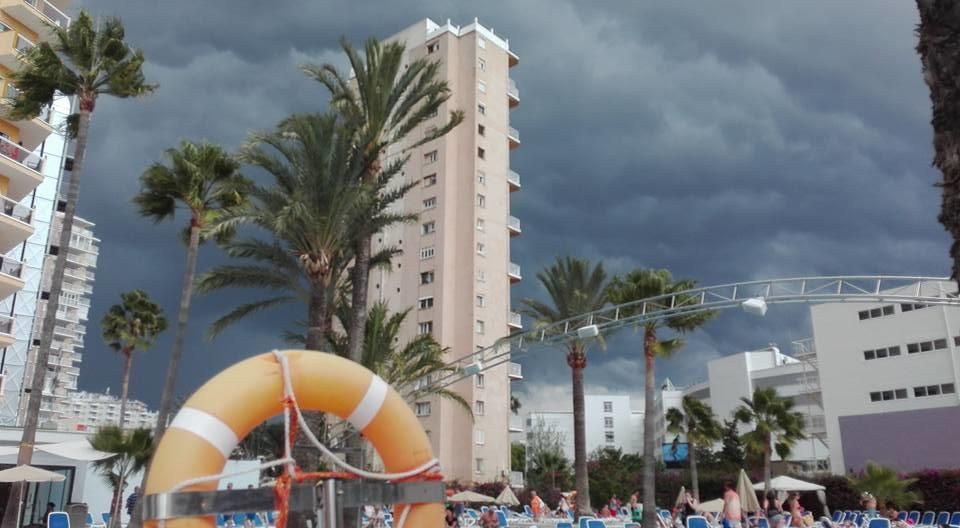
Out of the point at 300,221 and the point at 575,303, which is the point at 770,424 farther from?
the point at 300,221

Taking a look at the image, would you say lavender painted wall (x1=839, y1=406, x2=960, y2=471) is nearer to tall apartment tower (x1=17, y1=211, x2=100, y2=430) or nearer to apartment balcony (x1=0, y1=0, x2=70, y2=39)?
apartment balcony (x1=0, y1=0, x2=70, y2=39)

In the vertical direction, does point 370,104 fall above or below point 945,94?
above

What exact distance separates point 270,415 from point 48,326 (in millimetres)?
14526

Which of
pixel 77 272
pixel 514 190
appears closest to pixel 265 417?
pixel 514 190

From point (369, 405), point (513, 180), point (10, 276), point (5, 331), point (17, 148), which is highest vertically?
point (513, 180)

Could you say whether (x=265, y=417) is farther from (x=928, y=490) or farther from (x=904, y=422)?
(x=904, y=422)

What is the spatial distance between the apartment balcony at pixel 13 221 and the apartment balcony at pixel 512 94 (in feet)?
124

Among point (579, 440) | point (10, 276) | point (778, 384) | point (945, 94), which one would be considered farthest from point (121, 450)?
point (778, 384)

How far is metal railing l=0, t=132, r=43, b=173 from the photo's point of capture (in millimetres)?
26500

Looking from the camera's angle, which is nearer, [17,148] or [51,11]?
[17,148]

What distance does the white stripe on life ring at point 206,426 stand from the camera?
5.54 m

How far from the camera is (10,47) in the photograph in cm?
2794

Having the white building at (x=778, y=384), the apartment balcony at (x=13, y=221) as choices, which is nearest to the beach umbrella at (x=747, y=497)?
the apartment balcony at (x=13, y=221)

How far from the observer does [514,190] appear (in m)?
57.4
